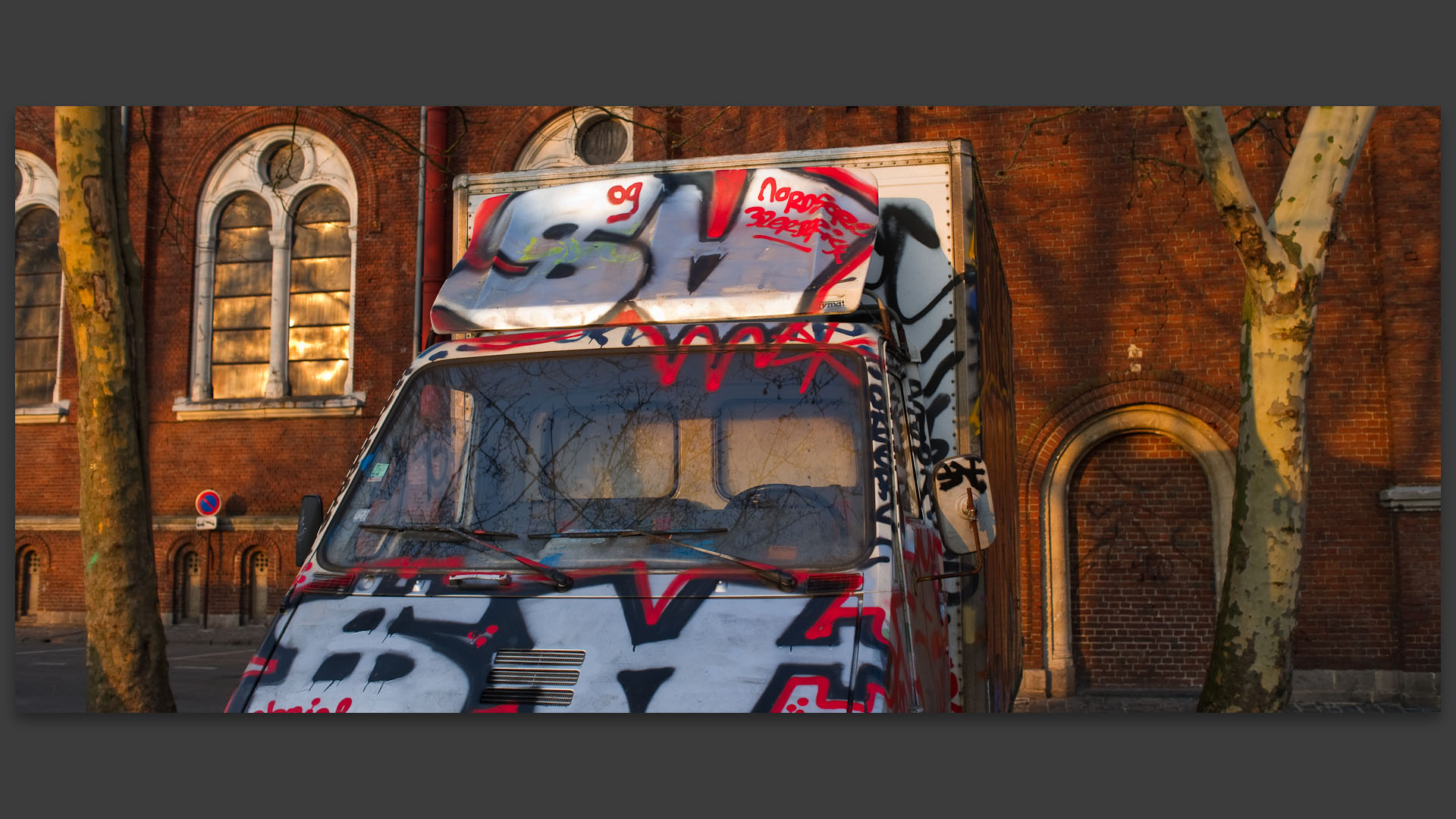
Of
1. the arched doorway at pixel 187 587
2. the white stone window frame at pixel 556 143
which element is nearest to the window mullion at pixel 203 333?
the arched doorway at pixel 187 587

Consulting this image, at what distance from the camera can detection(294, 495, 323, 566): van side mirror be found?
3691 mm

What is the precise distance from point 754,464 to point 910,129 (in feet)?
34.0

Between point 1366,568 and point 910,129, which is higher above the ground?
point 910,129

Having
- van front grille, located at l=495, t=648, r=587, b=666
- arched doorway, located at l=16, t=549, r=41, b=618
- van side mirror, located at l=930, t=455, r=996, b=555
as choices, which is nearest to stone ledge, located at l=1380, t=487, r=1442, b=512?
van side mirror, located at l=930, t=455, r=996, b=555

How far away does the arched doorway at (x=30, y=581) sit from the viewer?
15.9 m

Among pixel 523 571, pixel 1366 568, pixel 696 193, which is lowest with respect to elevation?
pixel 1366 568

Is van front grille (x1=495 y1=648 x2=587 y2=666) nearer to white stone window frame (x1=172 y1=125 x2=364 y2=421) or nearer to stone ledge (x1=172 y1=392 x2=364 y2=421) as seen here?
stone ledge (x1=172 y1=392 x2=364 y2=421)

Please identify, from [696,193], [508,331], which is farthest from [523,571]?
[696,193]

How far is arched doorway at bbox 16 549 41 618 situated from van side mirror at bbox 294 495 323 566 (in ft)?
47.0

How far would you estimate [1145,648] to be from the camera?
1271 cm

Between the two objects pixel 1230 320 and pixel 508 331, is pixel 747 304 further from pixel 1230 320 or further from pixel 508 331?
pixel 1230 320

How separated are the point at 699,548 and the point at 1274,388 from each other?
19.0 ft

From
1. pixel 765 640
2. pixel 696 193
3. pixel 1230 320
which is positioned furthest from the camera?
pixel 1230 320

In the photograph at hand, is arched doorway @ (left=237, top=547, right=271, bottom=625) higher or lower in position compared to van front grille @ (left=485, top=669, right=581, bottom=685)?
lower
